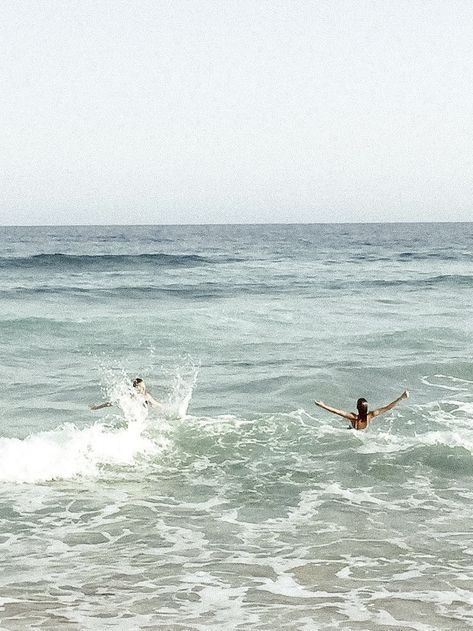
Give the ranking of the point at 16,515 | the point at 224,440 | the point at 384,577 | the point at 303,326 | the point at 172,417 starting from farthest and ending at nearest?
1. the point at 303,326
2. the point at 172,417
3. the point at 224,440
4. the point at 16,515
5. the point at 384,577

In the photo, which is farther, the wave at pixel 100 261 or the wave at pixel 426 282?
the wave at pixel 100 261

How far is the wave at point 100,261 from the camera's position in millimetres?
57719

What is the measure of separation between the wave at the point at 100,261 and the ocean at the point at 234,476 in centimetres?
2668

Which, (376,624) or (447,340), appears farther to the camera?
(447,340)

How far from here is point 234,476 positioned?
13500 millimetres

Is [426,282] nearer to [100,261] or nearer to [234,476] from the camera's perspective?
[100,261]

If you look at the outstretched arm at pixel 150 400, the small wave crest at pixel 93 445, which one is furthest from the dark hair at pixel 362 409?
the outstretched arm at pixel 150 400

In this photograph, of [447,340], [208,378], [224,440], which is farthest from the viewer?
[447,340]

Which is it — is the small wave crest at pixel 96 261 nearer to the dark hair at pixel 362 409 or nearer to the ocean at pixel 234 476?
the ocean at pixel 234 476

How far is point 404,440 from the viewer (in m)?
15.6

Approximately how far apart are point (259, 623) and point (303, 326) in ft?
73.1

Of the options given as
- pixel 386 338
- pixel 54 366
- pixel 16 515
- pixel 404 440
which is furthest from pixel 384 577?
pixel 386 338

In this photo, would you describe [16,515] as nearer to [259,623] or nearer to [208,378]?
[259,623]

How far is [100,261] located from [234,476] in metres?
49.8
